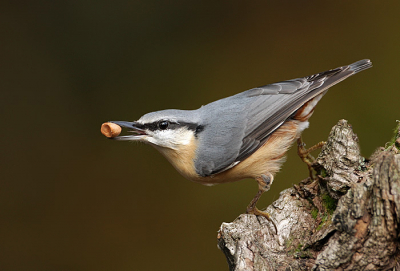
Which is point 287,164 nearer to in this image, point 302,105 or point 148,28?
point 302,105

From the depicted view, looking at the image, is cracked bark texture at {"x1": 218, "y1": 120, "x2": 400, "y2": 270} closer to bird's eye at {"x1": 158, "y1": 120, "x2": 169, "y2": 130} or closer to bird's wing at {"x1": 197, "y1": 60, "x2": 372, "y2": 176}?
bird's wing at {"x1": 197, "y1": 60, "x2": 372, "y2": 176}

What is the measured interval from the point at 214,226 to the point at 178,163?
4.12 ft

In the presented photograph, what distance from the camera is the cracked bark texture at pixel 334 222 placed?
4.66 ft

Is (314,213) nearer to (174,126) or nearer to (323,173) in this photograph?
(323,173)

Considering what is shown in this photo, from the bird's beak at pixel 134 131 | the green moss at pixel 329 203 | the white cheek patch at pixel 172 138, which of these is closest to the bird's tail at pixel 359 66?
the green moss at pixel 329 203

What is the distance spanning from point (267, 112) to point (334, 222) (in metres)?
1.05

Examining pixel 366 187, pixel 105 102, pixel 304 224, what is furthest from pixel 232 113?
pixel 105 102

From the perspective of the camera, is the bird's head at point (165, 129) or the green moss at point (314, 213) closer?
the green moss at point (314, 213)

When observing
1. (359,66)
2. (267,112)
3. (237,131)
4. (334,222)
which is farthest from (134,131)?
(359,66)

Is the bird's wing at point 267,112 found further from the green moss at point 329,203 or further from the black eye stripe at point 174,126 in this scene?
the green moss at point 329,203

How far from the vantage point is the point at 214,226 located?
3434mm

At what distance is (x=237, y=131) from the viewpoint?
7.82ft

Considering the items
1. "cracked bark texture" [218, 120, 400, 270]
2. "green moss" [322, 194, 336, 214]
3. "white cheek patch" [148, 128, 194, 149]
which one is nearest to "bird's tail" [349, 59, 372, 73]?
"cracked bark texture" [218, 120, 400, 270]

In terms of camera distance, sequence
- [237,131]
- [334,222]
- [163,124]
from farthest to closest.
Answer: [237,131], [163,124], [334,222]
